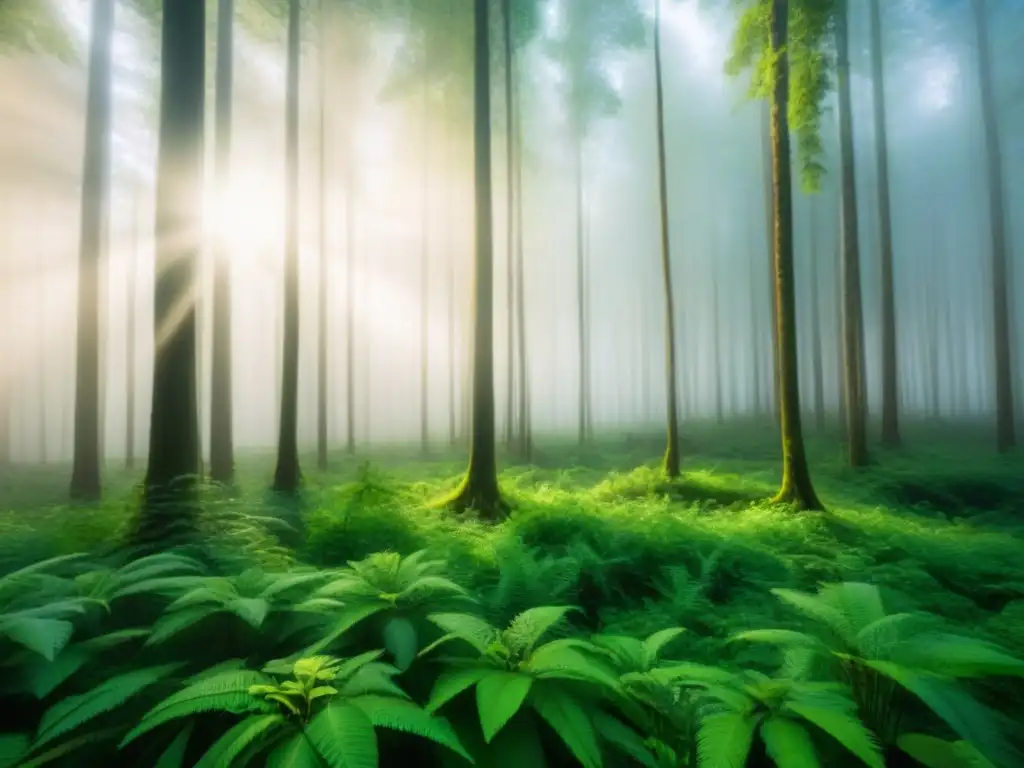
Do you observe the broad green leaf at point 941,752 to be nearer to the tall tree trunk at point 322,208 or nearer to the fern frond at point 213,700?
the fern frond at point 213,700

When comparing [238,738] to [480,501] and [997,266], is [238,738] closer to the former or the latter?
[480,501]

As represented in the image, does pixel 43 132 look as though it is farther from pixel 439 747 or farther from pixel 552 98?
pixel 439 747

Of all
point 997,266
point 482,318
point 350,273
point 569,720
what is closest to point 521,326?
point 350,273

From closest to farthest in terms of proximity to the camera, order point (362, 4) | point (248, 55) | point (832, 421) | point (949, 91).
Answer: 1. point (362, 4)
2. point (248, 55)
3. point (949, 91)
4. point (832, 421)

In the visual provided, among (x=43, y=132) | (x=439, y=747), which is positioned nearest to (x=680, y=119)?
(x=43, y=132)

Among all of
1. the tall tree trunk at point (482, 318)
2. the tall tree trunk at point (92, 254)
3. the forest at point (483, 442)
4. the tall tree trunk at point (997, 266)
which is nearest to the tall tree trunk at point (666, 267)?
the forest at point (483, 442)

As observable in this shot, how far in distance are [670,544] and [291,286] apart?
9.74 metres

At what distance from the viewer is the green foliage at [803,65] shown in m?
8.90

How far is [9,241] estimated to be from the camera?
2347 centimetres

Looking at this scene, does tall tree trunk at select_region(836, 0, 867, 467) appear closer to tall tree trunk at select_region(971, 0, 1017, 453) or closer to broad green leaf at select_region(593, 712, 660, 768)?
tall tree trunk at select_region(971, 0, 1017, 453)

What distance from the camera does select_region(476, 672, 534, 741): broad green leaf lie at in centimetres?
184

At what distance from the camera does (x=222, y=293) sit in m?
12.1

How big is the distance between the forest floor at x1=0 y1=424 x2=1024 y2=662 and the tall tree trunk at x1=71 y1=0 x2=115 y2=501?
4.66 meters

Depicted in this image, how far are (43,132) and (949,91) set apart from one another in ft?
131
